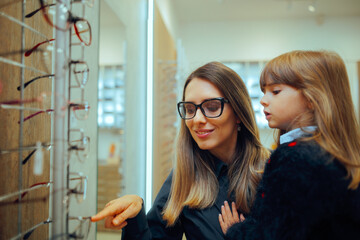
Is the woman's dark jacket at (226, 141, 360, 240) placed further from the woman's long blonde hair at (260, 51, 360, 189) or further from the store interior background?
the store interior background

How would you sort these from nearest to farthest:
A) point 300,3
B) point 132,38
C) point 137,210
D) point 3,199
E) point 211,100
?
point 3,199, point 137,210, point 211,100, point 132,38, point 300,3

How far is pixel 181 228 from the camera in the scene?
4.19ft

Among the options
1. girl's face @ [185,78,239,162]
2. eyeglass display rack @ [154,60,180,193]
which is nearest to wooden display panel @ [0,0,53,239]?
girl's face @ [185,78,239,162]

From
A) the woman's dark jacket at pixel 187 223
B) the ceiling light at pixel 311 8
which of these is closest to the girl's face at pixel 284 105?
the woman's dark jacket at pixel 187 223

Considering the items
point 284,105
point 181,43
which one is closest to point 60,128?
point 284,105

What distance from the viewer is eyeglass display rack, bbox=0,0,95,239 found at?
66cm

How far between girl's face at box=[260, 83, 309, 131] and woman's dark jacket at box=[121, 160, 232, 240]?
38 cm

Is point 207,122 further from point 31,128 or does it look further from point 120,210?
point 31,128

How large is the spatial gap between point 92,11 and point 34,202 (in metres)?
0.70

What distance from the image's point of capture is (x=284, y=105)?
1.00m

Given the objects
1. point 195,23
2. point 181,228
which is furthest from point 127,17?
point 195,23

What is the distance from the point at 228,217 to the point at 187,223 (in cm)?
21

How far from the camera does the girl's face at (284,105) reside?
99 cm

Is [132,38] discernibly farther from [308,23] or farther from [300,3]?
[308,23]
